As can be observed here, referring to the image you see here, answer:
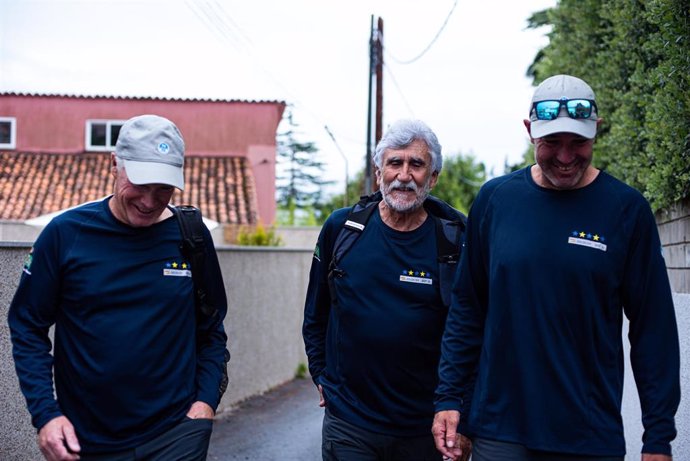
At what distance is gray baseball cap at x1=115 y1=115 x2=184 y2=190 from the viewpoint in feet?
11.9

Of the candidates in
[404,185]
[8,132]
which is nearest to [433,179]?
[404,185]

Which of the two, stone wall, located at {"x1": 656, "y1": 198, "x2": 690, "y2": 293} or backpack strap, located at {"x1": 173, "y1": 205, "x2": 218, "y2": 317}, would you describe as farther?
stone wall, located at {"x1": 656, "y1": 198, "x2": 690, "y2": 293}

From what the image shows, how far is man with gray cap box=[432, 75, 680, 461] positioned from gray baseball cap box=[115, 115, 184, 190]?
4.34ft

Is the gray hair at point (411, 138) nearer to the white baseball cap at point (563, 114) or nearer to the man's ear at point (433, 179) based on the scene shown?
the man's ear at point (433, 179)

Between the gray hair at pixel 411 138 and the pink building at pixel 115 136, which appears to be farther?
the pink building at pixel 115 136

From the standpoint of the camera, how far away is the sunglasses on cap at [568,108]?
11.4 ft

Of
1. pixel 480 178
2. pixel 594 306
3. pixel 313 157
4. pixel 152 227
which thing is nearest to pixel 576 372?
pixel 594 306

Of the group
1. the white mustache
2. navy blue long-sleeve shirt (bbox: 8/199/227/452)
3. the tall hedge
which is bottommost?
navy blue long-sleeve shirt (bbox: 8/199/227/452)

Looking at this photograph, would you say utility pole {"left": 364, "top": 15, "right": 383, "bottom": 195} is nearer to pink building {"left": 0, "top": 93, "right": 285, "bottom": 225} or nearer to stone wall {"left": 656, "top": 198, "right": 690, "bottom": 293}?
pink building {"left": 0, "top": 93, "right": 285, "bottom": 225}

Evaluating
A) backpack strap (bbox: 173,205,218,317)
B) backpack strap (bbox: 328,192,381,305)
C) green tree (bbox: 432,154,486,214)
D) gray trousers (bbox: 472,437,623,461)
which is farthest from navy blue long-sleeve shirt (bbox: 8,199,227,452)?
green tree (bbox: 432,154,486,214)

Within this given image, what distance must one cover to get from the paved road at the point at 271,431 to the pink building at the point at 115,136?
595 inches

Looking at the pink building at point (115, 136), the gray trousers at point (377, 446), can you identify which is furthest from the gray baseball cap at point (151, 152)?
the pink building at point (115, 136)

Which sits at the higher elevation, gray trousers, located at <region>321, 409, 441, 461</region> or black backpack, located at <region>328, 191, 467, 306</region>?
black backpack, located at <region>328, 191, 467, 306</region>

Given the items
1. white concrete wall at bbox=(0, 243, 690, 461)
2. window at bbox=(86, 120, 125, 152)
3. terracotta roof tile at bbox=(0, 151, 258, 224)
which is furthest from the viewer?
window at bbox=(86, 120, 125, 152)
